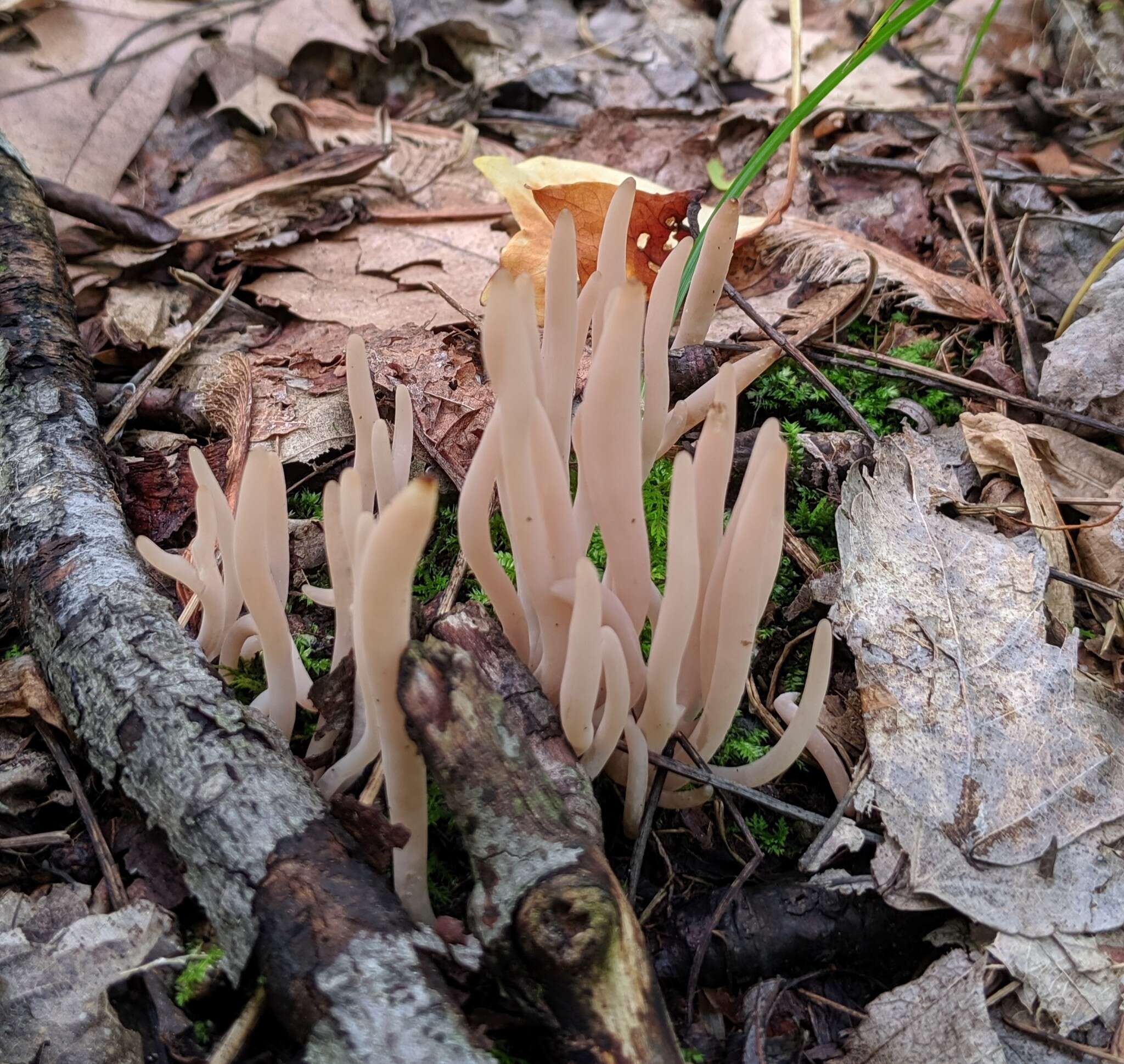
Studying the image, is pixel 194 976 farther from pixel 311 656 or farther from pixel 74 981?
pixel 311 656

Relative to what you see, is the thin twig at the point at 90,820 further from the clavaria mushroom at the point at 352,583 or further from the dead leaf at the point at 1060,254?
the dead leaf at the point at 1060,254

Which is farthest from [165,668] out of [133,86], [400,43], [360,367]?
[400,43]

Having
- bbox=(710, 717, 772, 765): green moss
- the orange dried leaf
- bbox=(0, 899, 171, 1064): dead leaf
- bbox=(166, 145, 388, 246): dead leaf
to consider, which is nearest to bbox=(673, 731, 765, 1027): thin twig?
bbox=(710, 717, 772, 765): green moss

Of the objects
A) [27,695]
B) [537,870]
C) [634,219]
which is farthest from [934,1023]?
[634,219]

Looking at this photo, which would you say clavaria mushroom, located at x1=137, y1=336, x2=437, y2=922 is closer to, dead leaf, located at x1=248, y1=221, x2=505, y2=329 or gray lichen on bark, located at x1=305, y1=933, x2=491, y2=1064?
gray lichen on bark, located at x1=305, y1=933, x2=491, y2=1064

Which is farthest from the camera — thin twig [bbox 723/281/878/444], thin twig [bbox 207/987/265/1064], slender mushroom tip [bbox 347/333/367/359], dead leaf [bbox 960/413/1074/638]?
thin twig [bbox 723/281/878/444]

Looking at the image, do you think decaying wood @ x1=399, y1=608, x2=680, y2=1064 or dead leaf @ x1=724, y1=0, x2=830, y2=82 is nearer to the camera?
decaying wood @ x1=399, y1=608, x2=680, y2=1064

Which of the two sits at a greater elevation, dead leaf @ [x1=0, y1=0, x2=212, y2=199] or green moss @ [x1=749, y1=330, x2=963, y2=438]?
dead leaf @ [x1=0, y1=0, x2=212, y2=199]
